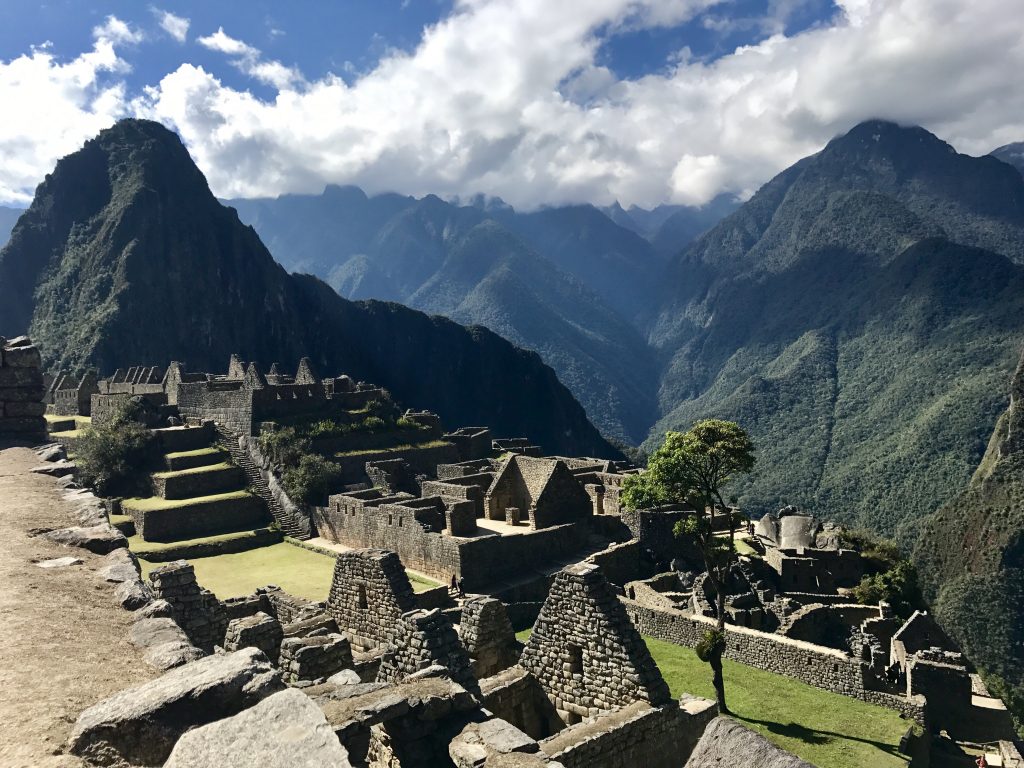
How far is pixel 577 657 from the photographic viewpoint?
241 inches

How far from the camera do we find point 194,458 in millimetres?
28641

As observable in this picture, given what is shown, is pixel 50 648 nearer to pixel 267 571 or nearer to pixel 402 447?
pixel 267 571

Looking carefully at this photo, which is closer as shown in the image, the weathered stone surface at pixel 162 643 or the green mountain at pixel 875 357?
the weathered stone surface at pixel 162 643

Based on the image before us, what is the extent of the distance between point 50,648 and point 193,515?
22.5 meters

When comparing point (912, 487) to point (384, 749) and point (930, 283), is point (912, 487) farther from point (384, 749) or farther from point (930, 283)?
point (384, 749)

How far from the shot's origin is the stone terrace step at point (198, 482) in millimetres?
26266

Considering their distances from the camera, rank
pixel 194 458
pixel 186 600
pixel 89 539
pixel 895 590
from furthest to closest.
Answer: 1. pixel 194 458
2. pixel 895 590
3. pixel 186 600
4. pixel 89 539

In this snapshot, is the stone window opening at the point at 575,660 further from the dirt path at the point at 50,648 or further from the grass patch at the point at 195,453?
the grass patch at the point at 195,453

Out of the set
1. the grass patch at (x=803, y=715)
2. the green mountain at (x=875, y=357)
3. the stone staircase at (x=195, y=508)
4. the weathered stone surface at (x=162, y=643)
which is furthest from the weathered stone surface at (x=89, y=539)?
the green mountain at (x=875, y=357)

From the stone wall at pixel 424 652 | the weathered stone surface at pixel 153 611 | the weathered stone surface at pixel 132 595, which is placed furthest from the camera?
the stone wall at pixel 424 652

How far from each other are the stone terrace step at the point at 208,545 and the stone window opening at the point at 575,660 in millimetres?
19606

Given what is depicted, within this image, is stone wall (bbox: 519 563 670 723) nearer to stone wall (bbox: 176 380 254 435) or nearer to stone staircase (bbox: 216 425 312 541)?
stone staircase (bbox: 216 425 312 541)

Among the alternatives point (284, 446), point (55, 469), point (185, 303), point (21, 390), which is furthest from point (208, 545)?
point (185, 303)

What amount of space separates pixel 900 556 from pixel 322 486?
68.6ft
